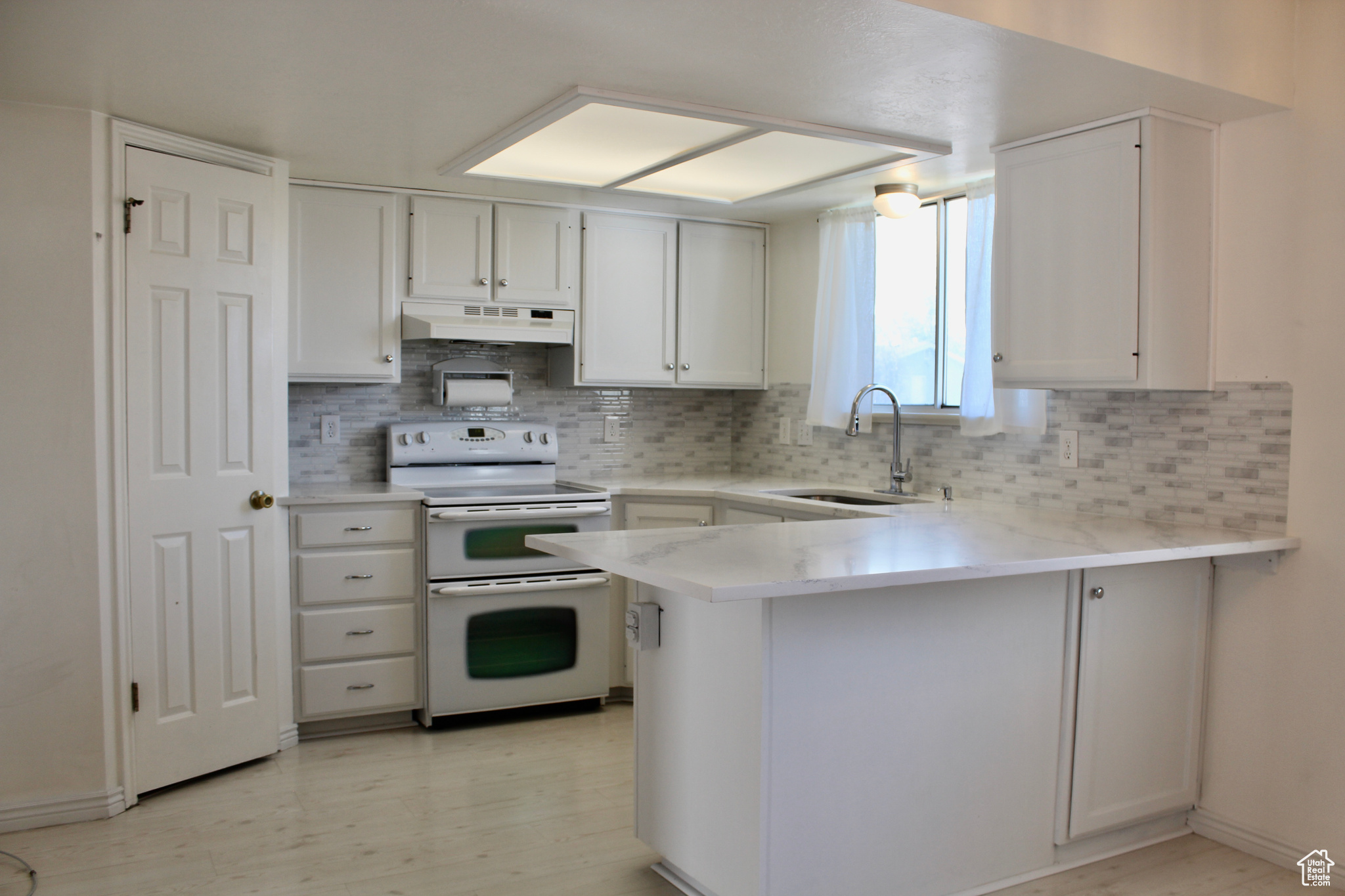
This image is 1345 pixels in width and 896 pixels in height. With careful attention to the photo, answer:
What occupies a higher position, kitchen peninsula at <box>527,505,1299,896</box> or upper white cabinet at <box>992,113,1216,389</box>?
upper white cabinet at <box>992,113,1216,389</box>

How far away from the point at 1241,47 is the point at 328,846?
10.5 feet

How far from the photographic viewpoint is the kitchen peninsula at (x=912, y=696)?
217 centimetres

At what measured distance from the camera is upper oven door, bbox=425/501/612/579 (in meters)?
3.75

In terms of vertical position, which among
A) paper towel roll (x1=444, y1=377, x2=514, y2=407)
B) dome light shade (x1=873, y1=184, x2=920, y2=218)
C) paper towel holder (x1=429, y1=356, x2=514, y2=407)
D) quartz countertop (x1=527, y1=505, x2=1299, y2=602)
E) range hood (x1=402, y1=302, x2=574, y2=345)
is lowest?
quartz countertop (x1=527, y1=505, x2=1299, y2=602)

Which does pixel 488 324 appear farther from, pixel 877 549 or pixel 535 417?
pixel 877 549

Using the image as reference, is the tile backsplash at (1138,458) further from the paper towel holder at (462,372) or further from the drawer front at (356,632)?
the drawer front at (356,632)

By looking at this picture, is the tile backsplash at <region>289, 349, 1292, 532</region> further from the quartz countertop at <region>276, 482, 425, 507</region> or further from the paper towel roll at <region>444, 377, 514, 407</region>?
the quartz countertop at <region>276, 482, 425, 507</region>

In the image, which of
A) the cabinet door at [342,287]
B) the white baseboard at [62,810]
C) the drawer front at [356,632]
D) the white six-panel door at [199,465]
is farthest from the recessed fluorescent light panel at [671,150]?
the white baseboard at [62,810]

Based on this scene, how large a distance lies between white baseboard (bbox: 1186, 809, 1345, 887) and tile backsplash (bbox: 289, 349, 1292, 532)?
840 mm

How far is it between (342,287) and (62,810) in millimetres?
1970

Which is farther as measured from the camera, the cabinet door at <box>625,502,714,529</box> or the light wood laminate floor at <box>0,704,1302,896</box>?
the cabinet door at <box>625,502,714,529</box>

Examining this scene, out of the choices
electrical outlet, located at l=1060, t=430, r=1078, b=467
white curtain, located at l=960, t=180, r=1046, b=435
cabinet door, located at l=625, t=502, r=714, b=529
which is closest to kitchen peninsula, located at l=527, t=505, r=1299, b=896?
electrical outlet, located at l=1060, t=430, r=1078, b=467

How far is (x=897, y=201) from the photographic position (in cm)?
366

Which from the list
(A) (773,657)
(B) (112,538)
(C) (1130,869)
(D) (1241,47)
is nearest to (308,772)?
(B) (112,538)
